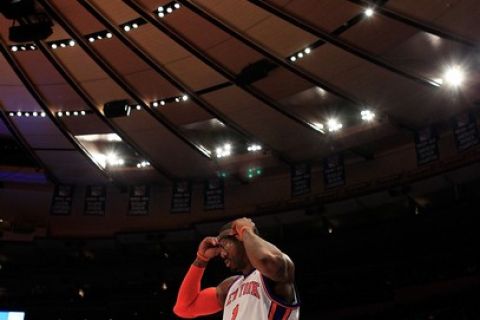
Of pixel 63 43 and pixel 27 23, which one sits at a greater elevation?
pixel 63 43

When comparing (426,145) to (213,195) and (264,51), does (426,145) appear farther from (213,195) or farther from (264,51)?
(213,195)

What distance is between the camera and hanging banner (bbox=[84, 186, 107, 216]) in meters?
24.7

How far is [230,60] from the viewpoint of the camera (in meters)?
16.5

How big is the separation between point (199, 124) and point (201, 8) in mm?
6874

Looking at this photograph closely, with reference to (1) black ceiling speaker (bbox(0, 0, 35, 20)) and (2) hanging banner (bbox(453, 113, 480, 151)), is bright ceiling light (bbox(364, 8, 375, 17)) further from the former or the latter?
(1) black ceiling speaker (bbox(0, 0, 35, 20))

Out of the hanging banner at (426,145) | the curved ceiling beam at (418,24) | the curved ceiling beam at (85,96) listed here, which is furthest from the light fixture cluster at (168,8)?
the hanging banner at (426,145)

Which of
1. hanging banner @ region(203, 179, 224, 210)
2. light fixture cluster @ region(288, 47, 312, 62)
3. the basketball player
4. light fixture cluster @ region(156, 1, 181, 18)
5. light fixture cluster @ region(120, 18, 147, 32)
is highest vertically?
light fixture cluster @ region(120, 18, 147, 32)

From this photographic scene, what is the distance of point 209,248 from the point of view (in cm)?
378

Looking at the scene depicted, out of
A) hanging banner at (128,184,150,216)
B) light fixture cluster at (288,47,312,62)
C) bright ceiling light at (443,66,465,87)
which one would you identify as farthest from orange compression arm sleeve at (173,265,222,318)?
hanging banner at (128,184,150,216)

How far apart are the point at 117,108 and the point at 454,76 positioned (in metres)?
11.1

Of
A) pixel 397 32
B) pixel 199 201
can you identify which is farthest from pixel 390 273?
pixel 199 201

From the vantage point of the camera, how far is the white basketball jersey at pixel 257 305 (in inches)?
123

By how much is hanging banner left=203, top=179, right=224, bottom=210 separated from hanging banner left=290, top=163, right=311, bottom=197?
3210mm

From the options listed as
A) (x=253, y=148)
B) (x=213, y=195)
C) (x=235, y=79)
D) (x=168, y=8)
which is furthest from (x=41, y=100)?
(x=253, y=148)
